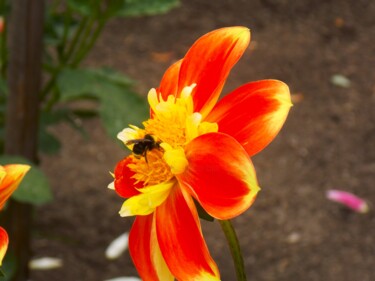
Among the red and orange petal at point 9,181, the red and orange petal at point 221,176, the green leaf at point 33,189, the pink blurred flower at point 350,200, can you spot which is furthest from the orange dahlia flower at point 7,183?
the pink blurred flower at point 350,200

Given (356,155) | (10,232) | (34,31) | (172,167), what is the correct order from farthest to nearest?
(356,155) → (10,232) → (34,31) → (172,167)

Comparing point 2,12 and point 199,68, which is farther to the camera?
point 2,12

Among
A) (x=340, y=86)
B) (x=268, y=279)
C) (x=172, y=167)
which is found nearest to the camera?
(x=172, y=167)

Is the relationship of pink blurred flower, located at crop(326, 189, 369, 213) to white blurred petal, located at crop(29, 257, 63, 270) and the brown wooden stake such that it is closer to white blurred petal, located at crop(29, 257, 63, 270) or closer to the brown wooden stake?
white blurred petal, located at crop(29, 257, 63, 270)

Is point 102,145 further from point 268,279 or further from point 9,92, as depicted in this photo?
point 9,92

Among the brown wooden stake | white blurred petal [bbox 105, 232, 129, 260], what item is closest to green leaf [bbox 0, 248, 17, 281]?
the brown wooden stake

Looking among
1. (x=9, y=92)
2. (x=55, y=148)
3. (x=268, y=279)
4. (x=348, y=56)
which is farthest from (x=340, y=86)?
(x=9, y=92)
